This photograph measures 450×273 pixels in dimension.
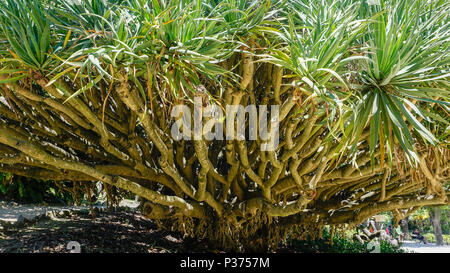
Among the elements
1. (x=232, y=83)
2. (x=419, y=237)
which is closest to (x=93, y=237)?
(x=232, y=83)

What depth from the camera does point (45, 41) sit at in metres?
2.44

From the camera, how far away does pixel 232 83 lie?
3.32 m

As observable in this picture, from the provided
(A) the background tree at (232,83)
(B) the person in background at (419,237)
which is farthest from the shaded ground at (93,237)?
(B) the person in background at (419,237)

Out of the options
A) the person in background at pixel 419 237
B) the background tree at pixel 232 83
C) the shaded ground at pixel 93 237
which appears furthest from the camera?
the person in background at pixel 419 237

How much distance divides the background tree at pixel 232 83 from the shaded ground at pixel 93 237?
545 millimetres

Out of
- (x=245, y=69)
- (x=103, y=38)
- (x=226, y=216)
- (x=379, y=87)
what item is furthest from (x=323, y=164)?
(x=103, y=38)

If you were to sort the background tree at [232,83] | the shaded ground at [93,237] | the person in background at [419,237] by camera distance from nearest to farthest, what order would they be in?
the background tree at [232,83] → the shaded ground at [93,237] → the person in background at [419,237]

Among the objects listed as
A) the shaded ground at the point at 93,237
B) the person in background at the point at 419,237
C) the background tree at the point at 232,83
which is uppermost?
the background tree at the point at 232,83

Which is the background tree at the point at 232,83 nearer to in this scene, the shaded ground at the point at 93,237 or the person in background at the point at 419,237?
the shaded ground at the point at 93,237

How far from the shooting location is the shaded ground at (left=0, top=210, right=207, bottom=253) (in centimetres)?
419

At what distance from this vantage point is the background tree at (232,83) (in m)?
2.40

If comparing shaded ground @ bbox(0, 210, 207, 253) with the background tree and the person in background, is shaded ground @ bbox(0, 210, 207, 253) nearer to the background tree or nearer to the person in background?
the background tree

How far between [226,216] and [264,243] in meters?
0.88
